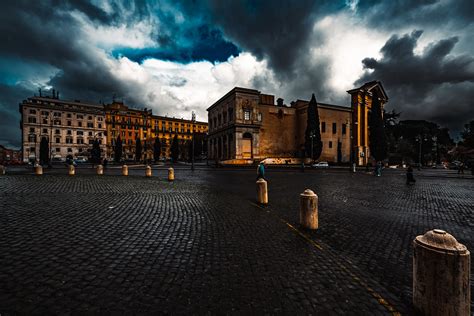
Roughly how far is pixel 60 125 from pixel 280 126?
7035 centimetres

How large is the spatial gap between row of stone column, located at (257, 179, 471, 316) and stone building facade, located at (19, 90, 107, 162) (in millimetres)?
74231

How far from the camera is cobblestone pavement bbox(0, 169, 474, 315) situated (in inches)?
104

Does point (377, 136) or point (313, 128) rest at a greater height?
point (313, 128)

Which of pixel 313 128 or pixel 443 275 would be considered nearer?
pixel 443 275

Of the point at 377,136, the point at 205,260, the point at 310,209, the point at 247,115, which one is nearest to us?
the point at 205,260

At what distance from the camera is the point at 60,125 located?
7106 centimetres

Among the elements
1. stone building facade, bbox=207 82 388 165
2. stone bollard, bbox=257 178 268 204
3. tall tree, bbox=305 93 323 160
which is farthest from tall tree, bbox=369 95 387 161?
stone bollard, bbox=257 178 268 204

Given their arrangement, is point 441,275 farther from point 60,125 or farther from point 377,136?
point 60,125

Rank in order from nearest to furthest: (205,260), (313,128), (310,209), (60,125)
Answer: (205,260), (310,209), (313,128), (60,125)

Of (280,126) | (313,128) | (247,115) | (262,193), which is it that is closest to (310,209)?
(262,193)

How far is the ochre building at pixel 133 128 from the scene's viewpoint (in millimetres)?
81562

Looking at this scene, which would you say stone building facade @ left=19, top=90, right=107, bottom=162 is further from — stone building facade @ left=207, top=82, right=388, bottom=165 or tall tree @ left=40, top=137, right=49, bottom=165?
stone building facade @ left=207, top=82, right=388, bottom=165

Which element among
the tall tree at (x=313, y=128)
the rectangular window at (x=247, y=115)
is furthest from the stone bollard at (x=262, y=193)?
the rectangular window at (x=247, y=115)

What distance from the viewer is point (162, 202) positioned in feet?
27.9
